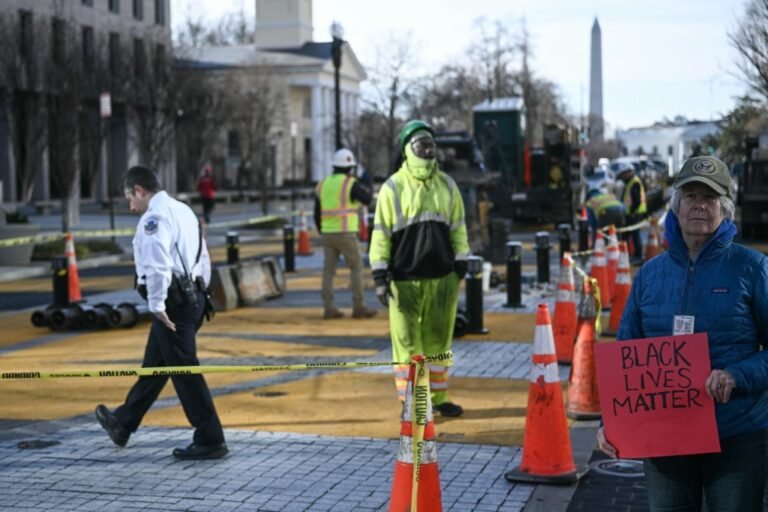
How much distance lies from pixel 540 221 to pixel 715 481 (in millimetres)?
30152

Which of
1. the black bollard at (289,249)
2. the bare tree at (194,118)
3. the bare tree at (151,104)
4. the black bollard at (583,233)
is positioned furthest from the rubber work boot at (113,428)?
the bare tree at (194,118)

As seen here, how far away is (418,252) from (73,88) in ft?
92.6

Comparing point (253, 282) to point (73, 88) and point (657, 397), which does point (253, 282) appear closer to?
point (657, 397)

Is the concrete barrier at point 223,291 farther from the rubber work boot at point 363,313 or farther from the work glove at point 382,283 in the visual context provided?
the work glove at point 382,283

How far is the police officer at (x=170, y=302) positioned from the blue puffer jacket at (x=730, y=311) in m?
3.93

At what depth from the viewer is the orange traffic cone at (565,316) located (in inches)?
444

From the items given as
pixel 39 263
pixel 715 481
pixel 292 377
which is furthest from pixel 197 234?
pixel 39 263

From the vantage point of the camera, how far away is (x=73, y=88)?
34656 mm

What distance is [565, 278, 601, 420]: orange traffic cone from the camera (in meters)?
8.82

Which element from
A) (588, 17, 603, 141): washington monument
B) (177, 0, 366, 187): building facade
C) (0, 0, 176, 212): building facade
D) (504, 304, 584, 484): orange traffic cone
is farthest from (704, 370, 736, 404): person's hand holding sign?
(588, 17, 603, 141): washington monument

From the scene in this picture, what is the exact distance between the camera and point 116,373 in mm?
6266

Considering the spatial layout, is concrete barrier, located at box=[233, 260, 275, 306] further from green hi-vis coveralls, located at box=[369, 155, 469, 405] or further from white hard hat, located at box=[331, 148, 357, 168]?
green hi-vis coveralls, located at box=[369, 155, 469, 405]

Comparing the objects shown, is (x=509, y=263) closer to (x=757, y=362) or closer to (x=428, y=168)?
(x=428, y=168)

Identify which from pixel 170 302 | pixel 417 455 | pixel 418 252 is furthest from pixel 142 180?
pixel 417 455
